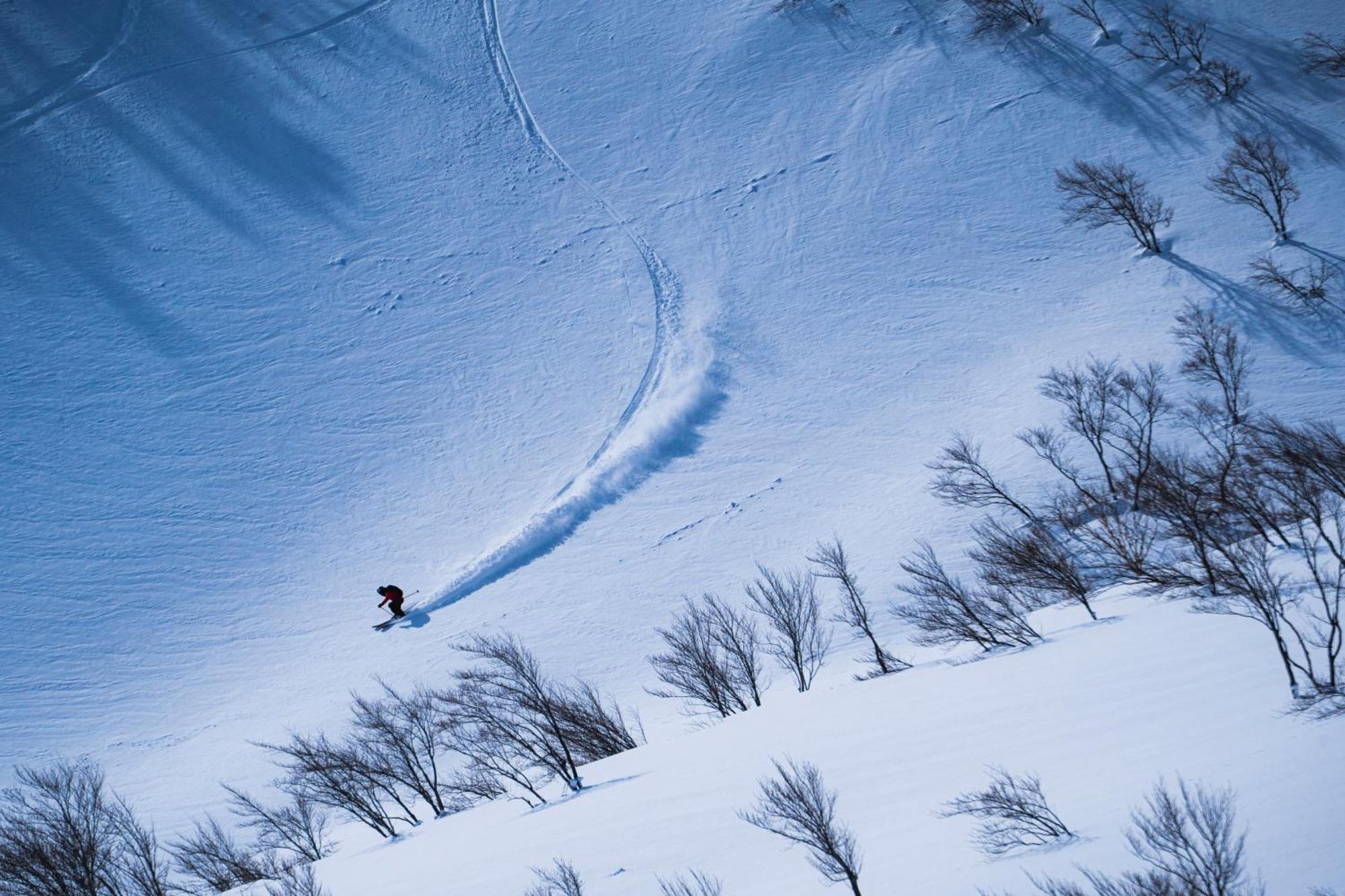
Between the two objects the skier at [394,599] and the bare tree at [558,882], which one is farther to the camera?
the skier at [394,599]

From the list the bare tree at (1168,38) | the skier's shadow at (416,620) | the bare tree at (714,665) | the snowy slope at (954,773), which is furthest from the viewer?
the bare tree at (1168,38)

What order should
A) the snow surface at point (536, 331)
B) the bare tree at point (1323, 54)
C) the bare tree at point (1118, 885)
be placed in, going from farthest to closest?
the bare tree at point (1323, 54)
the snow surface at point (536, 331)
the bare tree at point (1118, 885)

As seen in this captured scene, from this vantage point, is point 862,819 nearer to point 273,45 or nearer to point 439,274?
point 439,274

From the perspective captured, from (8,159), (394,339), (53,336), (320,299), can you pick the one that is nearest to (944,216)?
(394,339)

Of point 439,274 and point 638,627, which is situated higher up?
point 439,274

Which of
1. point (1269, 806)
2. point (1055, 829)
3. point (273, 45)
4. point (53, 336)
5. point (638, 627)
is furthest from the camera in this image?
point (273, 45)

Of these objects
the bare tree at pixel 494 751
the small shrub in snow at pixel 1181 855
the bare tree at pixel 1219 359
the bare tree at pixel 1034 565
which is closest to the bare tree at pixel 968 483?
the bare tree at pixel 1034 565

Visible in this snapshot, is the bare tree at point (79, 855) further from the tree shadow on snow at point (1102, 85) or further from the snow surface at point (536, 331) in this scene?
the tree shadow on snow at point (1102, 85)
